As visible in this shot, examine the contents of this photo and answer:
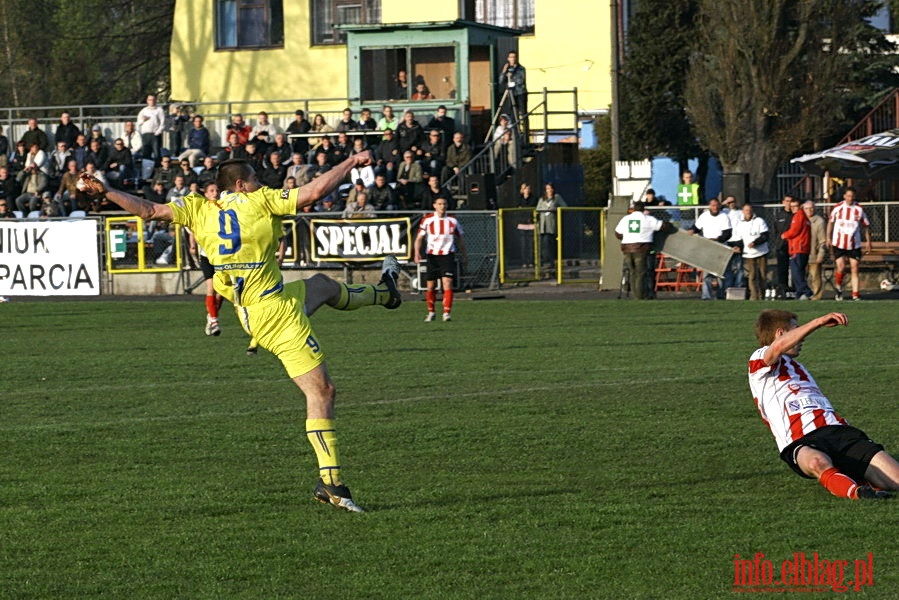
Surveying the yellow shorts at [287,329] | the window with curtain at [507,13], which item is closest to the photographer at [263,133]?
the window with curtain at [507,13]

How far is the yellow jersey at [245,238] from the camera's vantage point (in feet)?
29.6

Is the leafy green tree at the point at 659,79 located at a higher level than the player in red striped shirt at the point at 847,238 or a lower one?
higher

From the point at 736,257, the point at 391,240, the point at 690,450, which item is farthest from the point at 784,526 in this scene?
the point at 391,240

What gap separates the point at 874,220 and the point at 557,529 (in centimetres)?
2246

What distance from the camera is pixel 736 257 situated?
27234 mm

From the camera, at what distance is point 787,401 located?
29.3ft

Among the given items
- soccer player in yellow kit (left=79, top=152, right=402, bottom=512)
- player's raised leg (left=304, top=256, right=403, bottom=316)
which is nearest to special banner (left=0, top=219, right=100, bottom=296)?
player's raised leg (left=304, top=256, right=403, bottom=316)

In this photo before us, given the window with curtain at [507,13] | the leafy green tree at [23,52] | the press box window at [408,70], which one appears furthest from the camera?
the leafy green tree at [23,52]

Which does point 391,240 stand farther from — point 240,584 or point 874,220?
point 240,584

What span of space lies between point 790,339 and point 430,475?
242 cm

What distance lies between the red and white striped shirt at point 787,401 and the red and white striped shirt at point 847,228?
58.8ft

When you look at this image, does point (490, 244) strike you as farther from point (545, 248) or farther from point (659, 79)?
point (659, 79)

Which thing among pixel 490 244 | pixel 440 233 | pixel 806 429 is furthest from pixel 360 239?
pixel 806 429

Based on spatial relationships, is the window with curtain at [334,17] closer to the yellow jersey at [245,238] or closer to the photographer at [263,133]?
the photographer at [263,133]
